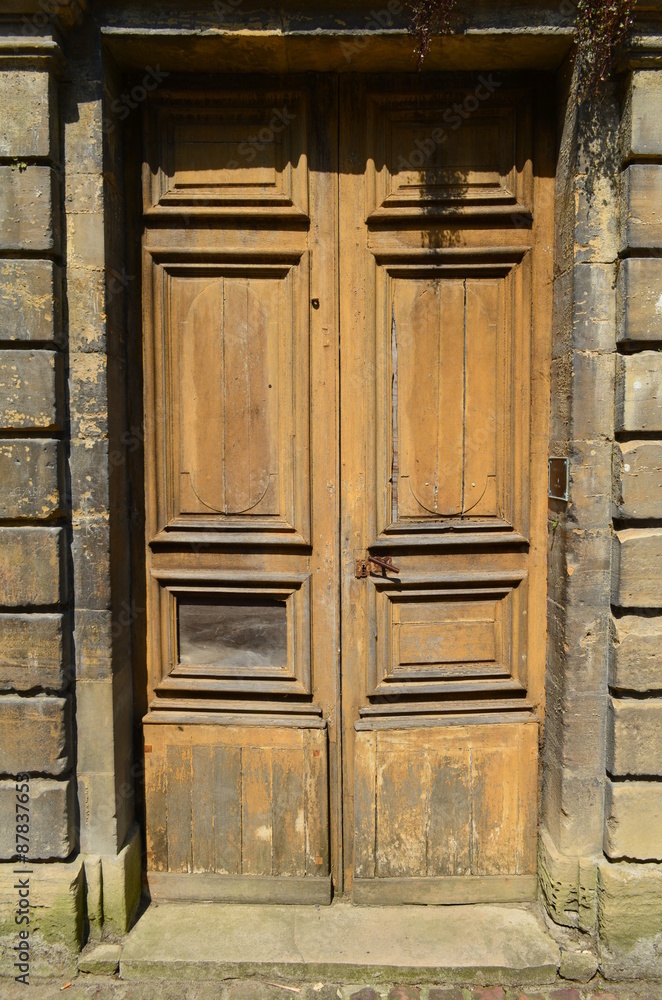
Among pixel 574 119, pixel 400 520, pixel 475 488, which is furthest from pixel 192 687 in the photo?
pixel 574 119

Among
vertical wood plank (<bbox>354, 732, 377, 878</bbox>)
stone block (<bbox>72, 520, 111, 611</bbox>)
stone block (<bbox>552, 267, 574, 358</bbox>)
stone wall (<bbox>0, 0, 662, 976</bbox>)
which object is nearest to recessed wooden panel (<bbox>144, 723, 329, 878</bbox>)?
vertical wood plank (<bbox>354, 732, 377, 878</bbox>)

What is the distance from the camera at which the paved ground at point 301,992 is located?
101 inches

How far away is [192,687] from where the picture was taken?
295cm

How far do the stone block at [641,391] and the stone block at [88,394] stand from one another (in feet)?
7.25

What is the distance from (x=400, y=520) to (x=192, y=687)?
1.28 m

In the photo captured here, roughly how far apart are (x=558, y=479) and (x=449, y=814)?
167 cm

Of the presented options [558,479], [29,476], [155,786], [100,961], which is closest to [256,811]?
[155,786]

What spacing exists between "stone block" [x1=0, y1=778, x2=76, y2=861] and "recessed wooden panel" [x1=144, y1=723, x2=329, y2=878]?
15.5 inches

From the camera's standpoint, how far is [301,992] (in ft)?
8.51

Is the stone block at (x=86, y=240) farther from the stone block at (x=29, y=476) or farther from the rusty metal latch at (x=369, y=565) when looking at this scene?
the rusty metal latch at (x=369, y=565)

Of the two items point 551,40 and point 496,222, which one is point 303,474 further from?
point 551,40

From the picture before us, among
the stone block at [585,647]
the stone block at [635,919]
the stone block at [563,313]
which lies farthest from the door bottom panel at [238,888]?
the stone block at [563,313]

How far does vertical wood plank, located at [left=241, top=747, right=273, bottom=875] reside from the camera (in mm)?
2943

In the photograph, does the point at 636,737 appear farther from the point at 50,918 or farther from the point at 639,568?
the point at 50,918
